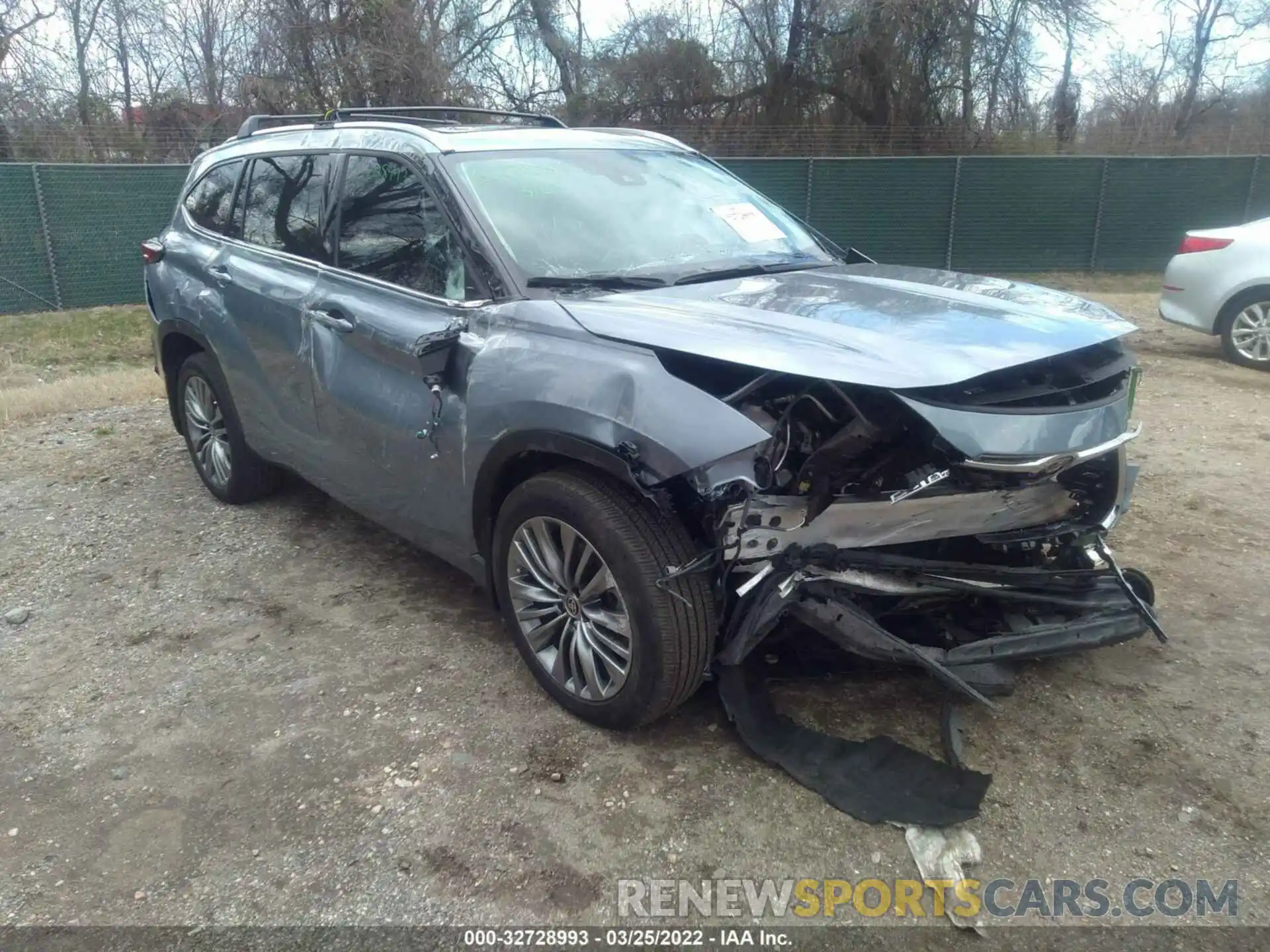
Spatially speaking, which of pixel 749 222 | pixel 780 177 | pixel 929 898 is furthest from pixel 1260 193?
pixel 929 898

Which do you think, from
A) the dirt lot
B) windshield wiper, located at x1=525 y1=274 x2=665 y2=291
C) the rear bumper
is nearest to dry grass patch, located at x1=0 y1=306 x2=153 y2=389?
the dirt lot

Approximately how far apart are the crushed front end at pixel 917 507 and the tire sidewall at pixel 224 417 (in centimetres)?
308

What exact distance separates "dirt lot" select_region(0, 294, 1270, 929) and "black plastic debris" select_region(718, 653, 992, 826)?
0.07 meters

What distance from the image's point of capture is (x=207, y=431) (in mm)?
5320

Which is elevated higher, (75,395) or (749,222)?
(749,222)

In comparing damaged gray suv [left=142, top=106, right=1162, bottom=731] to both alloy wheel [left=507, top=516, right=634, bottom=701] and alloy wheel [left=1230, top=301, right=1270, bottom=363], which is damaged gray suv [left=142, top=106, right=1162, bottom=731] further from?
alloy wheel [left=1230, top=301, right=1270, bottom=363]

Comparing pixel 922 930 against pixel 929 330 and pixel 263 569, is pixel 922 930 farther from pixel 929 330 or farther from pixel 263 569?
pixel 263 569

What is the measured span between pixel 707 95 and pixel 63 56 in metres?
13.5

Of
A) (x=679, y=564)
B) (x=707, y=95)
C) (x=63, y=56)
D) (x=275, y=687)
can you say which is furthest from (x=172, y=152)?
(x=679, y=564)

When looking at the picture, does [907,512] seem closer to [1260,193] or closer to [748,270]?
[748,270]

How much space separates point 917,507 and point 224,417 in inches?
145

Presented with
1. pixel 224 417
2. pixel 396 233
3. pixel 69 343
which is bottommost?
pixel 69 343

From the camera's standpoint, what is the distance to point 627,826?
2.79m

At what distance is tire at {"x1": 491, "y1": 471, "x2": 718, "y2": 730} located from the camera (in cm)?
284
